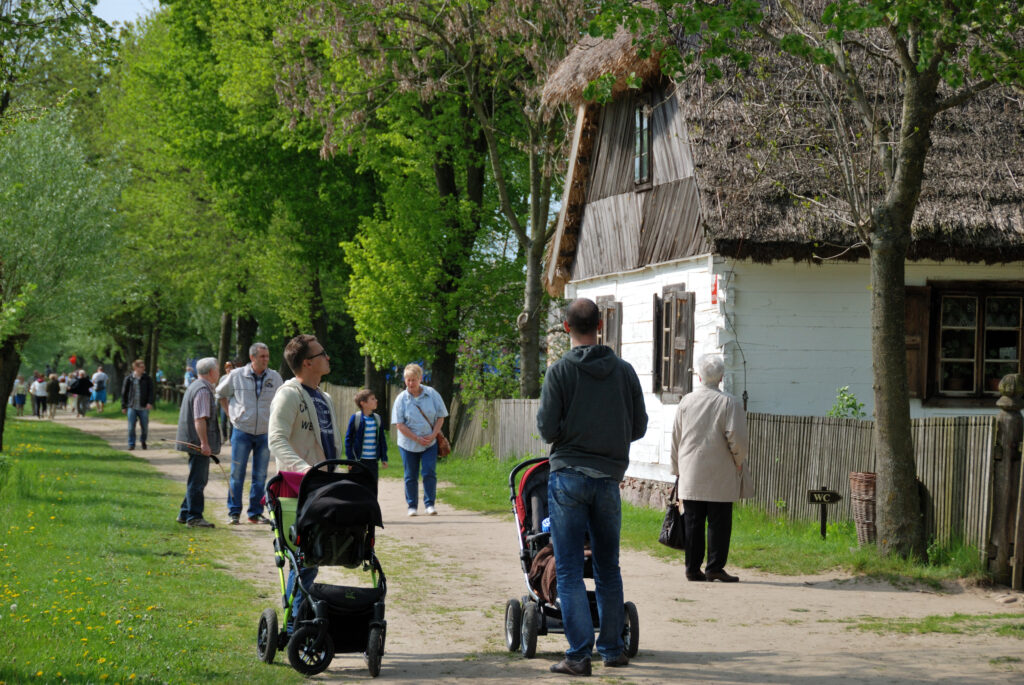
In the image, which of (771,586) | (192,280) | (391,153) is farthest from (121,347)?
(771,586)

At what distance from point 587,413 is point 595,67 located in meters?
11.6

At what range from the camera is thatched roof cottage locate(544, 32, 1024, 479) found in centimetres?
1552

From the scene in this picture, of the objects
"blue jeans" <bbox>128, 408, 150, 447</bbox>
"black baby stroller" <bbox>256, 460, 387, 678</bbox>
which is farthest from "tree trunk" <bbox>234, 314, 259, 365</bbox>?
"black baby stroller" <bbox>256, 460, 387, 678</bbox>

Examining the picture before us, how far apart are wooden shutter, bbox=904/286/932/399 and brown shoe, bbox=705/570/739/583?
21.0 feet

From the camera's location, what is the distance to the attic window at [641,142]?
18.9 metres

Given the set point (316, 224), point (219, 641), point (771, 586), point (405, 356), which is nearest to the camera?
point (219, 641)

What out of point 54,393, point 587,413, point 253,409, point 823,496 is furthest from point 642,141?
point 54,393

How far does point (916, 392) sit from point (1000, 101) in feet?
13.8

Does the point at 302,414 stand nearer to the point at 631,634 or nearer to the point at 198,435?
the point at 631,634

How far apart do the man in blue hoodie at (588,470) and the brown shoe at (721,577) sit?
392cm

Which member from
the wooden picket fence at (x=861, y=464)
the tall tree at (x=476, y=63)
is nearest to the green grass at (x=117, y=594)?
the wooden picket fence at (x=861, y=464)

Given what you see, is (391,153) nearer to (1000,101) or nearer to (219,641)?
(1000,101)

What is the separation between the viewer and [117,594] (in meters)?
9.51

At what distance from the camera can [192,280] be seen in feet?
130
